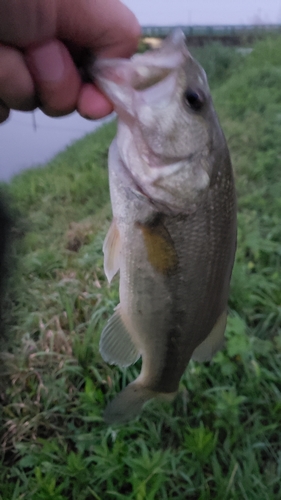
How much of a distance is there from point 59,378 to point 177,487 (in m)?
0.93

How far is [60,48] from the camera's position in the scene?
4.48ft

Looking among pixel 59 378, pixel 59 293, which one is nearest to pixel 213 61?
pixel 59 293

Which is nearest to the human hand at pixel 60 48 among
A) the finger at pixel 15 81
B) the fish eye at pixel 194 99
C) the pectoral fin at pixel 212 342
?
the finger at pixel 15 81

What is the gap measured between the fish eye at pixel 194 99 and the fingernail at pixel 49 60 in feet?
1.33

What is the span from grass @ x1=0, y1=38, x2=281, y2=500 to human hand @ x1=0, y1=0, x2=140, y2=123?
0.47m

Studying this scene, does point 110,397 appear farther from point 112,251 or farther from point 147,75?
point 147,75

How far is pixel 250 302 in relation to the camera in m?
2.93

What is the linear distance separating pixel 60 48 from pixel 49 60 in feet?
0.17

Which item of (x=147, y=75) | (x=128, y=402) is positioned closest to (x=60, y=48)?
(x=147, y=75)

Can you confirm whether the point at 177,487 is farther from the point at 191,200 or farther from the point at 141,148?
the point at 141,148

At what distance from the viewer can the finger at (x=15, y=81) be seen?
1.32 m

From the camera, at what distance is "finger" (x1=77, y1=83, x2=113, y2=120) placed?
4.69 feet

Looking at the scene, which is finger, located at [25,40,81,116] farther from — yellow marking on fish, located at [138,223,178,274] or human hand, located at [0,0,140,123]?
yellow marking on fish, located at [138,223,178,274]

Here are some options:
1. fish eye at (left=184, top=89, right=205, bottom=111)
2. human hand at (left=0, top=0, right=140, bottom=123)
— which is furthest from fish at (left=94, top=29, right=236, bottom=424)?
human hand at (left=0, top=0, right=140, bottom=123)
